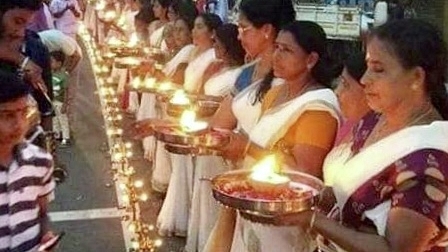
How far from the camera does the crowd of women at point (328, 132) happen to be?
7.59 ft

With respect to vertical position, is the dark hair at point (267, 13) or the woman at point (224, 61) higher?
the dark hair at point (267, 13)

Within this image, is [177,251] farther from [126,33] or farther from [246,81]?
[126,33]

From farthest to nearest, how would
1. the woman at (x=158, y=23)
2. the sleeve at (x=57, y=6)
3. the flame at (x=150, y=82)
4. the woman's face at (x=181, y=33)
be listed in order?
the sleeve at (x=57, y=6)
the woman at (x=158, y=23)
the woman's face at (x=181, y=33)
the flame at (x=150, y=82)

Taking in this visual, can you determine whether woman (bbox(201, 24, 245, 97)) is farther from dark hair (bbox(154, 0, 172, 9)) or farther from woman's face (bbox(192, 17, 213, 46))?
dark hair (bbox(154, 0, 172, 9))

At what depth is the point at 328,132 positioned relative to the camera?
10.7 ft

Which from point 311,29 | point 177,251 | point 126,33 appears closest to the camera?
point 311,29

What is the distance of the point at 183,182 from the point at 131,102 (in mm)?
4332

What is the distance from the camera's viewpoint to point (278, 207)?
218cm

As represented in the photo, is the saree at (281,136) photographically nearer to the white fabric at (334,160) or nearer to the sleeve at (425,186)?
the white fabric at (334,160)

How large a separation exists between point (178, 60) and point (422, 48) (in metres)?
4.29

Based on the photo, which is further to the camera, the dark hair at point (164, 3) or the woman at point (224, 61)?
the dark hair at point (164, 3)

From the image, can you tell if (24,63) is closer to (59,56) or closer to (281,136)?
(281,136)

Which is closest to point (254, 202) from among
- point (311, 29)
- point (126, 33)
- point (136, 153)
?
point (311, 29)

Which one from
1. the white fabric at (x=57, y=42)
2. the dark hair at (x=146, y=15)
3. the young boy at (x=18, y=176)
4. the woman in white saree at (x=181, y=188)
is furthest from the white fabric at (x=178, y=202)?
the dark hair at (x=146, y=15)
